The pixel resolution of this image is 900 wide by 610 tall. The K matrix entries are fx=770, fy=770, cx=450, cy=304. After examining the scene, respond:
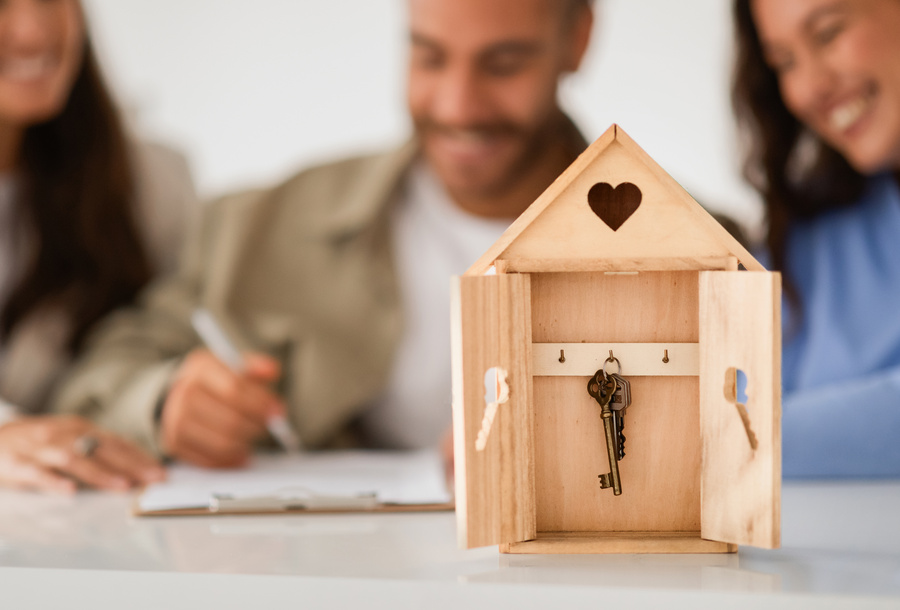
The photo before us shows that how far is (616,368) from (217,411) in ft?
2.02

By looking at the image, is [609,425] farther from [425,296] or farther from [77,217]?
[77,217]

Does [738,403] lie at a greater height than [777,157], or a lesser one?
lesser

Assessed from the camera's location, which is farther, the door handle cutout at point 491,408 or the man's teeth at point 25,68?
the man's teeth at point 25,68

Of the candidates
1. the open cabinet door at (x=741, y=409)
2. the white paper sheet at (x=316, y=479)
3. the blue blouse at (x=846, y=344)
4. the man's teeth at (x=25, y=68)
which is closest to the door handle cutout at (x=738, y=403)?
the open cabinet door at (x=741, y=409)

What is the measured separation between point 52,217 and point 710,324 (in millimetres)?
1157

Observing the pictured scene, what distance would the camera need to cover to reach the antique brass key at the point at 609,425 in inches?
22.5

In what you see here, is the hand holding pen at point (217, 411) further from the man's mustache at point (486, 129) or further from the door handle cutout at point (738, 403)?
the door handle cutout at point (738, 403)

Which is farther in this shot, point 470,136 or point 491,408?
point 470,136

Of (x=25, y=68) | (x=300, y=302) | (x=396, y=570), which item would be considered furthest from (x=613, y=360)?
(x=25, y=68)

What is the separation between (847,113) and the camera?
0.98 meters

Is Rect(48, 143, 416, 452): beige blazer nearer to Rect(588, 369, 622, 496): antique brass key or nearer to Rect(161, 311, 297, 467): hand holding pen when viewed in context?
Rect(161, 311, 297, 467): hand holding pen

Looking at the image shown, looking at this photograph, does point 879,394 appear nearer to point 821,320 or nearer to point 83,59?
point 821,320

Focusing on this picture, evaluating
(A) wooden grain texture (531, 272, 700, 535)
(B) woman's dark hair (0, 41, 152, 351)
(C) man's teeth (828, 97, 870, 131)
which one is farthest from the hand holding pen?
(C) man's teeth (828, 97, 870, 131)

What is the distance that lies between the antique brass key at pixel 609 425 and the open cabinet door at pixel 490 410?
0.19 feet
